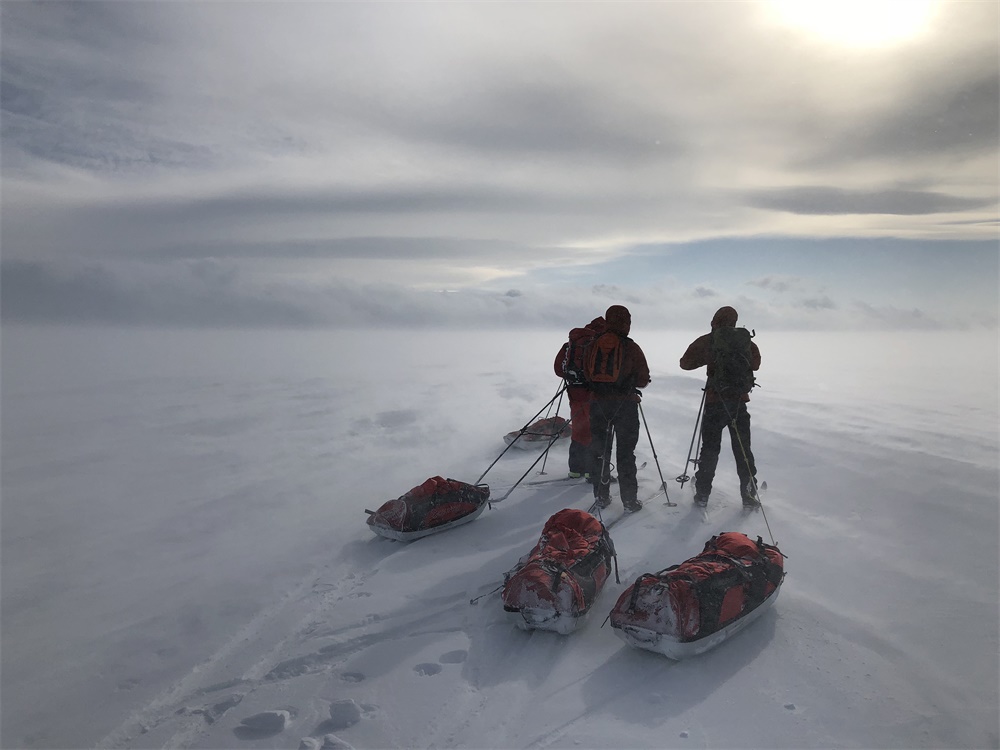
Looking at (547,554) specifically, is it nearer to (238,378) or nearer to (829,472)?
(829,472)

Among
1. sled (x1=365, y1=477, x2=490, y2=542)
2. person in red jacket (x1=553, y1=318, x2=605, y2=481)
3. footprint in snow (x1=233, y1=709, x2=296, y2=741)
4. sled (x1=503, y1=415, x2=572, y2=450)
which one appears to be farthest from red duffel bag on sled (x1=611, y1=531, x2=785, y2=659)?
sled (x1=503, y1=415, x2=572, y2=450)

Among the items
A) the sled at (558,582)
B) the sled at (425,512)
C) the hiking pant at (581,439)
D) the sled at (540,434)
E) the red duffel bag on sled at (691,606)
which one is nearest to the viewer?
the red duffel bag on sled at (691,606)

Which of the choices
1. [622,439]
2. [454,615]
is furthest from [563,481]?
[454,615]

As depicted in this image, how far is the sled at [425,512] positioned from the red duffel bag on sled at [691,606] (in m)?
3.13

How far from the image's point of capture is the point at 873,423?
46.9 ft

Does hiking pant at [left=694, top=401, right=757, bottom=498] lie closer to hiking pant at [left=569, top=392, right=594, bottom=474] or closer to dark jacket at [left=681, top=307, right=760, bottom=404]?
dark jacket at [left=681, top=307, right=760, bottom=404]

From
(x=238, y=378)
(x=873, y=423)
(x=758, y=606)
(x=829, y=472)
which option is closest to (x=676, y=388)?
(x=873, y=423)

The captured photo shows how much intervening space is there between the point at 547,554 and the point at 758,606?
1752 millimetres

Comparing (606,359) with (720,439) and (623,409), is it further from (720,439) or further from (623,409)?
A: (720,439)

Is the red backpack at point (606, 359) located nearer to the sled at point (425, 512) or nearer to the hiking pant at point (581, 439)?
the hiking pant at point (581, 439)

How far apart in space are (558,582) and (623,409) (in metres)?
3.21

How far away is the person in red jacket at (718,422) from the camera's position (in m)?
6.68

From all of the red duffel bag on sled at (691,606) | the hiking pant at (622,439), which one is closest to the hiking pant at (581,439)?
the hiking pant at (622,439)

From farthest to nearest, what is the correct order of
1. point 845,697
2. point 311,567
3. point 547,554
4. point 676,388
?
point 676,388
point 311,567
point 547,554
point 845,697
